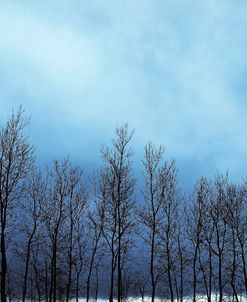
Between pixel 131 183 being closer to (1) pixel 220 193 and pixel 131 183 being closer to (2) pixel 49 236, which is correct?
(2) pixel 49 236

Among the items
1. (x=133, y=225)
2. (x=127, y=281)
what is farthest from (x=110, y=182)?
(x=127, y=281)

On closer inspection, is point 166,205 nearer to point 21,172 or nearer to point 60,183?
point 60,183

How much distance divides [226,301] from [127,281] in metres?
20.5

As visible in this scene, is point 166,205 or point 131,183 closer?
point 131,183

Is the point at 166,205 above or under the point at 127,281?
above

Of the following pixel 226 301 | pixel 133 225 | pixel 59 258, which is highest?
pixel 133 225

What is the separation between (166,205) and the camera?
104 feet

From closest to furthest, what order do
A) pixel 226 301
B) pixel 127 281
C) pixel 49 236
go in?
pixel 49 236
pixel 226 301
pixel 127 281

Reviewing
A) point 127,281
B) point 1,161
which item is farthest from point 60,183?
point 127,281

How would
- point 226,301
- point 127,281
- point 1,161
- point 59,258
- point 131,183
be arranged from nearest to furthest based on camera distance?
point 1,161 < point 131,183 < point 59,258 < point 226,301 < point 127,281

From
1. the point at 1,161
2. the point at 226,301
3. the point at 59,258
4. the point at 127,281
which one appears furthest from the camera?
the point at 127,281

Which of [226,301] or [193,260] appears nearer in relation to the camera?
[193,260]

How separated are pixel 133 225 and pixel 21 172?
363 inches

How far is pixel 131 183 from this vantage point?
27.4 m
